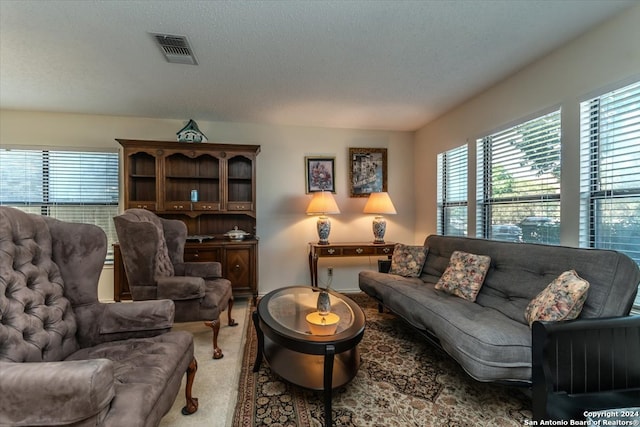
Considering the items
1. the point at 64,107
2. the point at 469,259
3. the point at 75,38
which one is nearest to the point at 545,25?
the point at 469,259

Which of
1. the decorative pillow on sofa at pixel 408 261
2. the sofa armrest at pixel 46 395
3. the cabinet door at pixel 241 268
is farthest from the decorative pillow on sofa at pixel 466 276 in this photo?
the sofa armrest at pixel 46 395

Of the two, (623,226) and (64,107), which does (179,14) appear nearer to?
(64,107)

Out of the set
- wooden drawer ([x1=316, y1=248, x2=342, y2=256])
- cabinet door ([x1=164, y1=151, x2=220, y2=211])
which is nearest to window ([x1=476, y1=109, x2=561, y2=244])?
wooden drawer ([x1=316, y1=248, x2=342, y2=256])

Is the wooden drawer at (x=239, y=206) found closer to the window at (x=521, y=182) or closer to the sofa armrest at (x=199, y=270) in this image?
the sofa armrest at (x=199, y=270)

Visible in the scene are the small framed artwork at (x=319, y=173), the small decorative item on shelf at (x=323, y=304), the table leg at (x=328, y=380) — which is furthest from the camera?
the small framed artwork at (x=319, y=173)

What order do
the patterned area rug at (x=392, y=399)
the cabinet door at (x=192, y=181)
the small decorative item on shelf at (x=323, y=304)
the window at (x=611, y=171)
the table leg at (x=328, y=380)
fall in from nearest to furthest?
the table leg at (x=328, y=380) → the patterned area rug at (x=392, y=399) → the window at (x=611, y=171) → the small decorative item on shelf at (x=323, y=304) → the cabinet door at (x=192, y=181)

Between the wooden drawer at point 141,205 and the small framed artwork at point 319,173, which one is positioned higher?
the small framed artwork at point 319,173

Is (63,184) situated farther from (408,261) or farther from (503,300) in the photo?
(503,300)

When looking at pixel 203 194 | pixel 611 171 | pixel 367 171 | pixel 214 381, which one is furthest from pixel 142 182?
pixel 611 171

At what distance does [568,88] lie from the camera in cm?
213

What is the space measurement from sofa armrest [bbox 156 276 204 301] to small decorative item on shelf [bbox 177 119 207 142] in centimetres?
196

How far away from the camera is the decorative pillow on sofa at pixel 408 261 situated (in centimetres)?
300

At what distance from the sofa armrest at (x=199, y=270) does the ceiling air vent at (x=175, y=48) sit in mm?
1836

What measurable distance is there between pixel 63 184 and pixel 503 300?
16.4 feet
